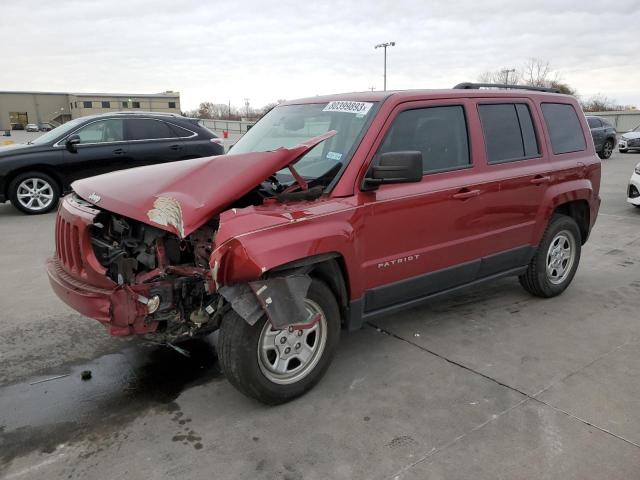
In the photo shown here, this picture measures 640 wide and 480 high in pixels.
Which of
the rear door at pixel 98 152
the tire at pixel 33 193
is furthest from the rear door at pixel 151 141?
the tire at pixel 33 193

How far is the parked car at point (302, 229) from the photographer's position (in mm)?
2967

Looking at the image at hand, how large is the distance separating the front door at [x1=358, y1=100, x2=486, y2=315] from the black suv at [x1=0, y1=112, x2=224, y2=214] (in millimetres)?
7140

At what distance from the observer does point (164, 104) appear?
76.8 metres

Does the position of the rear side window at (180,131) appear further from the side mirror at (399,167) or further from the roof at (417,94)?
the side mirror at (399,167)

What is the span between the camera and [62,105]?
299 ft

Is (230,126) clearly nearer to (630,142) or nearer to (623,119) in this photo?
(623,119)

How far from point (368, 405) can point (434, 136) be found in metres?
2.02

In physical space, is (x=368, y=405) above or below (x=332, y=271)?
below

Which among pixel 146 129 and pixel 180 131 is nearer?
pixel 146 129

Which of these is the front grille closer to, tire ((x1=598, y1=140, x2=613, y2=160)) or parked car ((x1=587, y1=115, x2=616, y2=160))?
parked car ((x1=587, y1=115, x2=616, y2=160))

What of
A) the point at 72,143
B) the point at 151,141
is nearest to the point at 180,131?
the point at 151,141

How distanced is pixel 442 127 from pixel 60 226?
2853mm

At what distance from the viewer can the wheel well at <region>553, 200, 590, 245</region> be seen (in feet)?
16.8

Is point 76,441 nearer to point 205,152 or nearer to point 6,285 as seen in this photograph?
point 6,285
